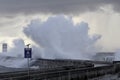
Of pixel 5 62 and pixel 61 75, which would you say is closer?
pixel 61 75

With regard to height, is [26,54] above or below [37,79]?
above

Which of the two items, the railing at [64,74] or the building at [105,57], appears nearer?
the railing at [64,74]

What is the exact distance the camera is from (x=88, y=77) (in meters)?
41.7

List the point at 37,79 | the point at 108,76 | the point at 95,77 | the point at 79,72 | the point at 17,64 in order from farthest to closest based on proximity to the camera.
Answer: the point at 17,64 → the point at 108,76 → the point at 95,77 → the point at 79,72 → the point at 37,79

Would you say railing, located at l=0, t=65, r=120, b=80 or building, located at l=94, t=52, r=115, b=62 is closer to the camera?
railing, located at l=0, t=65, r=120, b=80

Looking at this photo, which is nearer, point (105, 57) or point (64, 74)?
point (64, 74)

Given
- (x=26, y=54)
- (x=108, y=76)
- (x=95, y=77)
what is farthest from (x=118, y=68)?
(x=26, y=54)

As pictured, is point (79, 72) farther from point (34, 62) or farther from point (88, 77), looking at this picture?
point (34, 62)

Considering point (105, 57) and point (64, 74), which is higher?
point (105, 57)

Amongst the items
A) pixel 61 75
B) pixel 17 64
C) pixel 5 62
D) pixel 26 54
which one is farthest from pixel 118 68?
pixel 5 62

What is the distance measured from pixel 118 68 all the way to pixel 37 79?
21497 mm

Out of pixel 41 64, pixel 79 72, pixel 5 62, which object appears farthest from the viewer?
pixel 5 62

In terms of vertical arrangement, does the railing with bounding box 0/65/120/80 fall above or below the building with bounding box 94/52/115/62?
below

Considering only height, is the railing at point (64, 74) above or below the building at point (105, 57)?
below
